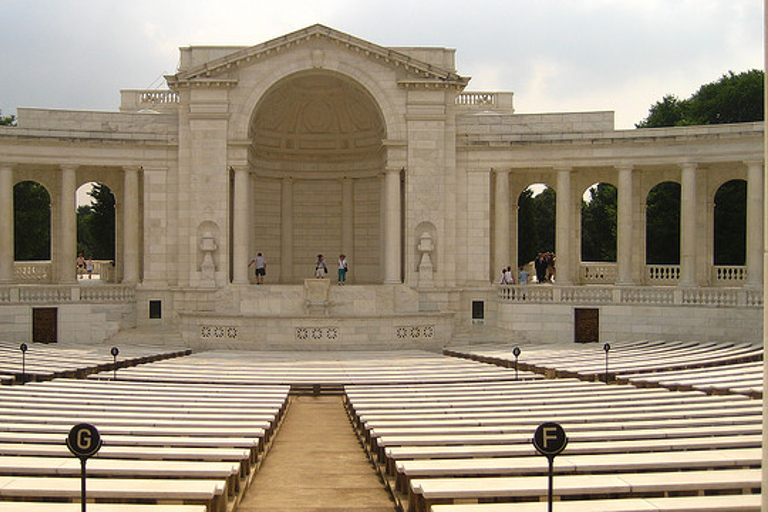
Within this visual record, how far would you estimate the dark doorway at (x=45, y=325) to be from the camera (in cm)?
4881

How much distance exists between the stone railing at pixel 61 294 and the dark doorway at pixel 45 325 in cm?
58

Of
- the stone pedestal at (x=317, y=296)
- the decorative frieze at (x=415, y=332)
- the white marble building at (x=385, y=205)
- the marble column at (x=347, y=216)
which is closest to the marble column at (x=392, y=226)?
the white marble building at (x=385, y=205)

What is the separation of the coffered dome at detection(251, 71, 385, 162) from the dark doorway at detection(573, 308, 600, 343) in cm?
1744

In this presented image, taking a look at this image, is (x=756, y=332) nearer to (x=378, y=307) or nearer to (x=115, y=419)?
(x=378, y=307)

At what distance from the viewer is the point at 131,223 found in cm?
5353

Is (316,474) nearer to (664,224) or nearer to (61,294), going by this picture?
(61,294)

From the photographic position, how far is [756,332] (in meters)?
45.1

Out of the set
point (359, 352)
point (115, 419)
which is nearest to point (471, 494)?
point (115, 419)

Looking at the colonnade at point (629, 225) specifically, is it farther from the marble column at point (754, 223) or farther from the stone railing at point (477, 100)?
the stone railing at point (477, 100)

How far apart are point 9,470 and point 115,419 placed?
5.40 metres

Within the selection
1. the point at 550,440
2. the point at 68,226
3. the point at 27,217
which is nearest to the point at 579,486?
the point at 550,440

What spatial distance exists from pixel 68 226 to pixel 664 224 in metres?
49.1

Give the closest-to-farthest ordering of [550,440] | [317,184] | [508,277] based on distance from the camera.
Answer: [550,440]
[508,277]
[317,184]

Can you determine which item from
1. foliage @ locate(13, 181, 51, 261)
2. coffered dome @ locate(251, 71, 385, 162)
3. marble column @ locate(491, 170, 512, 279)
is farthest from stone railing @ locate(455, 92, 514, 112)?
foliage @ locate(13, 181, 51, 261)
